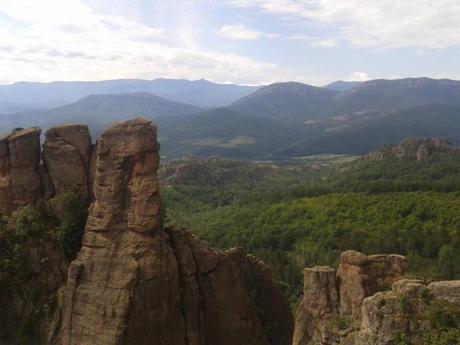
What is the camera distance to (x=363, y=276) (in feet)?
89.1

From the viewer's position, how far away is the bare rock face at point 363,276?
27000mm

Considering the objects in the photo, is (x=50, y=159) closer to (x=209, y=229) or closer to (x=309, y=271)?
(x=309, y=271)

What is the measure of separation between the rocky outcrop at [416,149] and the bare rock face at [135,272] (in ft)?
513

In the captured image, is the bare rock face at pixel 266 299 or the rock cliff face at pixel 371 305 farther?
the bare rock face at pixel 266 299

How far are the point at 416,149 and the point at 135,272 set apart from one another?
574 ft

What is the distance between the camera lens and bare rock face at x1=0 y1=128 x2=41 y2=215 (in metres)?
32.5

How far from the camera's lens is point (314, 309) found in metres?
28.4

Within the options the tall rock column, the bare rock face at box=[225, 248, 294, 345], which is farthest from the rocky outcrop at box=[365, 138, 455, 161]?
the tall rock column

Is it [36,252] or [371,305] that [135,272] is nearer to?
[36,252]

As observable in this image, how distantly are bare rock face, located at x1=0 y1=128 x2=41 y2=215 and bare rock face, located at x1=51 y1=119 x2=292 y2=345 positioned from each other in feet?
22.1

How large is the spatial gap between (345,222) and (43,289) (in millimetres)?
70232

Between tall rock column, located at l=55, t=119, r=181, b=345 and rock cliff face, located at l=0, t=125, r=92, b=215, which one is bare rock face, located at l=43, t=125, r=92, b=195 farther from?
tall rock column, located at l=55, t=119, r=181, b=345

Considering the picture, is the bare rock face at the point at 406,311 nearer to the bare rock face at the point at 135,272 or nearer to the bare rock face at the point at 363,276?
the bare rock face at the point at 363,276

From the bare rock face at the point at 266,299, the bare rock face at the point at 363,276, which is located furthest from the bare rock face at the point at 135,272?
the bare rock face at the point at 363,276
